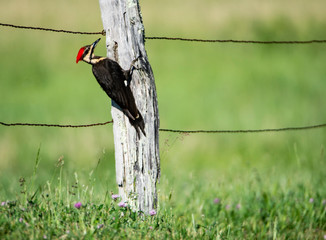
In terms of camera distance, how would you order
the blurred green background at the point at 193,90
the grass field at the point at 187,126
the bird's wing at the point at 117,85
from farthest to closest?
the blurred green background at the point at 193,90
the grass field at the point at 187,126
the bird's wing at the point at 117,85

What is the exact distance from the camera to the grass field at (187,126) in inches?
155

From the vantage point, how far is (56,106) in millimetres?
10406

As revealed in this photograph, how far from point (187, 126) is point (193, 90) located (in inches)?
64.8

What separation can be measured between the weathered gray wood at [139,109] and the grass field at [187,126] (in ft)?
0.57

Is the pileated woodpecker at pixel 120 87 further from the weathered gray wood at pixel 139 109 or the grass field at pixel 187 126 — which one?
the grass field at pixel 187 126

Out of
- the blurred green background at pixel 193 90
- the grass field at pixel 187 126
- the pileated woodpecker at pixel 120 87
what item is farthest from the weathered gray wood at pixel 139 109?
the blurred green background at pixel 193 90

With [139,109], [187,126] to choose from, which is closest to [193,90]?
[187,126]

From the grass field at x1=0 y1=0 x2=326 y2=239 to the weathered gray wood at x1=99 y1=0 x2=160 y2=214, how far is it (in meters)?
0.17

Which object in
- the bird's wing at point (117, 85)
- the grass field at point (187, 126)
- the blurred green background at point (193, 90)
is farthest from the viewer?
the blurred green background at point (193, 90)

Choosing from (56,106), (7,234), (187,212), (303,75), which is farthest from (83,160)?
(303,75)

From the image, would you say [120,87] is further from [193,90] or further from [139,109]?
[193,90]

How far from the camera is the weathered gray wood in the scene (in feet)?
12.7

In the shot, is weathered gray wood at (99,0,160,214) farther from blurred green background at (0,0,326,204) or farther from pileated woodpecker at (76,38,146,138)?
blurred green background at (0,0,326,204)

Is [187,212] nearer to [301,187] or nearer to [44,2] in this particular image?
[301,187]
